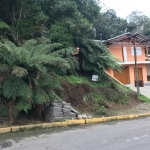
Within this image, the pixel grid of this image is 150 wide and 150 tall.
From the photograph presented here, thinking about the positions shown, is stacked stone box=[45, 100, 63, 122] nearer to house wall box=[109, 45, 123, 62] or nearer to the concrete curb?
the concrete curb

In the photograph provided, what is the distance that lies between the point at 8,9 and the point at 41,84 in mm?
8169

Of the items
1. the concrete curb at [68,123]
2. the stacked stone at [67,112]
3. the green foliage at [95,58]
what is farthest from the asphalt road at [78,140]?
the green foliage at [95,58]

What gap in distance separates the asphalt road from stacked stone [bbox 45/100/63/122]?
0.86 m

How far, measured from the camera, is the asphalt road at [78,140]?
5445mm

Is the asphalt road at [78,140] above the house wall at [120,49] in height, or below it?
below

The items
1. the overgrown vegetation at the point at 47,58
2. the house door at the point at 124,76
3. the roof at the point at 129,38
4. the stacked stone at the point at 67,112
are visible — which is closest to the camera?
the overgrown vegetation at the point at 47,58

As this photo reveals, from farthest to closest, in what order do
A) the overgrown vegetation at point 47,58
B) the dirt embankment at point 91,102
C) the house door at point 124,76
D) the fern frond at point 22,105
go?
the house door at point 124,76, the dirt embankment at point 91,102, the overgrown vegetation at point 47,58, the fern frond at point 22,105

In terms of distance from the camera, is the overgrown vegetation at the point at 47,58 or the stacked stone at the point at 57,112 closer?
the overgrown vegetation at the point at 47,58

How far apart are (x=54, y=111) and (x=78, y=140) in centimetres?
250

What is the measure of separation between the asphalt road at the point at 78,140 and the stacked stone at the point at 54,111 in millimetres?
862

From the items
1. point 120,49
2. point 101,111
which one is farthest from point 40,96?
point 120,49

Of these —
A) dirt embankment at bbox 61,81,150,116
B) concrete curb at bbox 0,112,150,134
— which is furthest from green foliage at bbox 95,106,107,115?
concrete curb at bbox 0,112,150,134

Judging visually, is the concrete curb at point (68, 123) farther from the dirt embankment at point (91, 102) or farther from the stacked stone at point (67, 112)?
the dirt embankment at point (91, 102)

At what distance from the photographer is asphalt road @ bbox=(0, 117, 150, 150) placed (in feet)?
17.9
